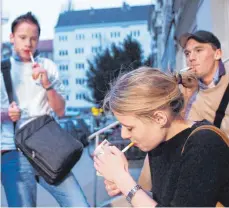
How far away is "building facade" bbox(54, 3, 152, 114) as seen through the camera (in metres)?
62.6

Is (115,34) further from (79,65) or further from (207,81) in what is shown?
(207,81)

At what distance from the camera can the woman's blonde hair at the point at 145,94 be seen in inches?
55.9

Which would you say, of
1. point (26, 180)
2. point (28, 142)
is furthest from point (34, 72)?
point (26, 180)

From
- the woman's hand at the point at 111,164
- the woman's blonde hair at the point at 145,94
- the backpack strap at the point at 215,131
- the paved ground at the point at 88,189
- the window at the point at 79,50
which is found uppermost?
the woman's blonde hair at the point at 145,94

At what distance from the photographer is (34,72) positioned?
2438 millimetres

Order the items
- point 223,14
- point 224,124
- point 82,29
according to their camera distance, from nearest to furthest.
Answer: point 224,124, point 223,14, point 82,29

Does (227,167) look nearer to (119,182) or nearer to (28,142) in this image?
(119,182)

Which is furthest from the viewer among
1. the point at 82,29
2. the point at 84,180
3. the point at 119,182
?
the point at 82,29

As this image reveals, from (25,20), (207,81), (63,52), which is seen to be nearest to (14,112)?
(25,20)

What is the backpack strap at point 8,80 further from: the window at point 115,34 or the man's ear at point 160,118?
the window at point 115,34

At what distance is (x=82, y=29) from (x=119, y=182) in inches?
2575

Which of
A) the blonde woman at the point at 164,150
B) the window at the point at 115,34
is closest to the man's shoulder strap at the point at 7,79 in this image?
the blonde woman at the point at 164,150

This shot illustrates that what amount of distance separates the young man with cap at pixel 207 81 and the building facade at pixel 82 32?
187 feet

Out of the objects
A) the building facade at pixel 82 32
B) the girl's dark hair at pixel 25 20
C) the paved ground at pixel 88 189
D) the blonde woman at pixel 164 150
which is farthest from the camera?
the building facade at pixel 82 32
